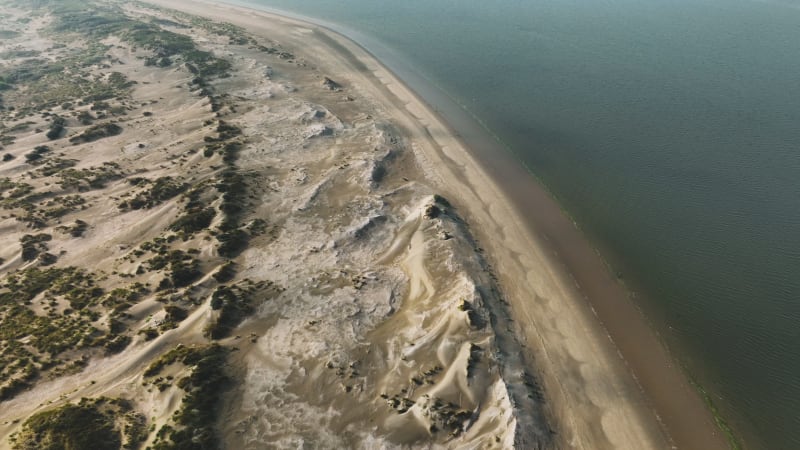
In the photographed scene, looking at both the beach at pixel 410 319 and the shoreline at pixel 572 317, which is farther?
the shoreline at pixel 572 317

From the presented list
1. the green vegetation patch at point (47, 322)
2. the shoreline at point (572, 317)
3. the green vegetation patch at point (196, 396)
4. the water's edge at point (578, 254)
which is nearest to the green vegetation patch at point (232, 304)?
the green vegetation patch at point (196, 396)

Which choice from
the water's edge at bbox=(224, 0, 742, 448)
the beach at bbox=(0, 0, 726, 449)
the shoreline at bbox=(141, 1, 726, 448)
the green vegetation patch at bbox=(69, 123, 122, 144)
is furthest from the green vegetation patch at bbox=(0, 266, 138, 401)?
the water's edge at bbox=(224, 0, 742, 448)

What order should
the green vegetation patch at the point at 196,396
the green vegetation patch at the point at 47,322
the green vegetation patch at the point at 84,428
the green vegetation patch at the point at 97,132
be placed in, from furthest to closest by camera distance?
the green vegetation patch at the point at 97,132 → the green vegetation patch at the point at 47,322 → the green vegetation patch at the point at 196,396 → the green vegetation patch at the point at 84,428

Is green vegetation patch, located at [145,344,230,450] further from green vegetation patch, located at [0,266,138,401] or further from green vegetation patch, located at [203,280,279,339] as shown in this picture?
green vegetation patch, located at [0,266,138,401]

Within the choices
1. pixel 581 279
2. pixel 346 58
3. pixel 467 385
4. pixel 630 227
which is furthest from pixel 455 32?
pixel 467 385

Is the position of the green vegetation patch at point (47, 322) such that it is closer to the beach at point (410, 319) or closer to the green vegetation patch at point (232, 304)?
the beach at point (410, 319)

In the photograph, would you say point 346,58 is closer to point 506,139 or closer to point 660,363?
point 506,139
